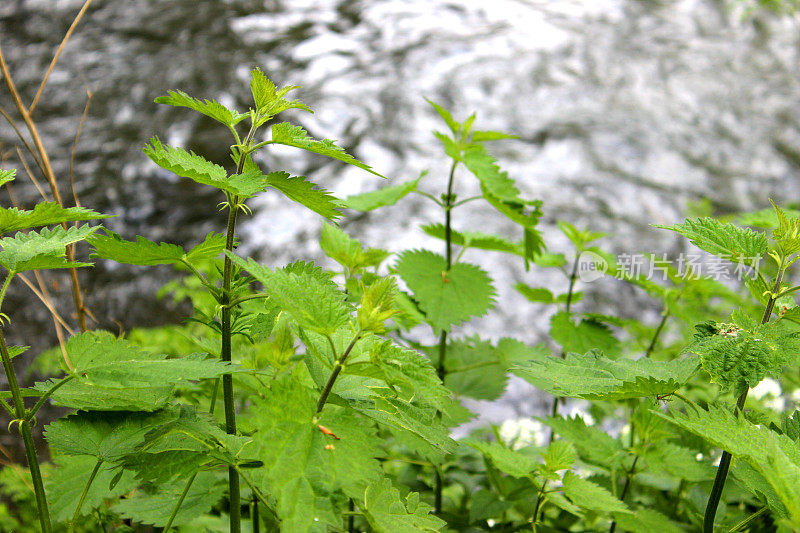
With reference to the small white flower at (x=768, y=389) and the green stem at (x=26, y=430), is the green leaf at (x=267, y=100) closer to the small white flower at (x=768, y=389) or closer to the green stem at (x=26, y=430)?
the green stem at (x=26, y=430)

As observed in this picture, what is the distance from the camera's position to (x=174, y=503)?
108 centimetres

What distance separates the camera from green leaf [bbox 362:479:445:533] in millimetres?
815

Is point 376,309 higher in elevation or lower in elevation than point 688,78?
higher

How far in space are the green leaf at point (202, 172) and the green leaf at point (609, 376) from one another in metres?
0.48

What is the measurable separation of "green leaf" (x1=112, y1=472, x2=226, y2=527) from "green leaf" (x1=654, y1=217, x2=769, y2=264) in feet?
2.88

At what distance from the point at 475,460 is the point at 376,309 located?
1.09 meters

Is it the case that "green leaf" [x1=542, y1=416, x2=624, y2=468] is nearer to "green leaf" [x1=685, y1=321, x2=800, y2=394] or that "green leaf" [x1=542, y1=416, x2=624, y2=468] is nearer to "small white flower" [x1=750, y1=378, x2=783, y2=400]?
"green leaf" [x1=685, y1=321, x2=800, y2=394]

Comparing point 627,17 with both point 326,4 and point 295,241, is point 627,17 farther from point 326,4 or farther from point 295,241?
point 295,241

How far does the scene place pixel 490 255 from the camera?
441 cm

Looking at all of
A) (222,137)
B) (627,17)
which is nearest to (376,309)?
(222,137)

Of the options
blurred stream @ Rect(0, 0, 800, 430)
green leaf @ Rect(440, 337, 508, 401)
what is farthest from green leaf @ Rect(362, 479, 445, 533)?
blurred stream @ Rect(0, 0, 800, 430)

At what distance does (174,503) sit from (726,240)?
105cm

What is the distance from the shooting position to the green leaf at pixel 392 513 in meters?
0.81

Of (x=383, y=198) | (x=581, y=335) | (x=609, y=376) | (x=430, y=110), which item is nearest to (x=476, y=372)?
(x=581, y=335)
